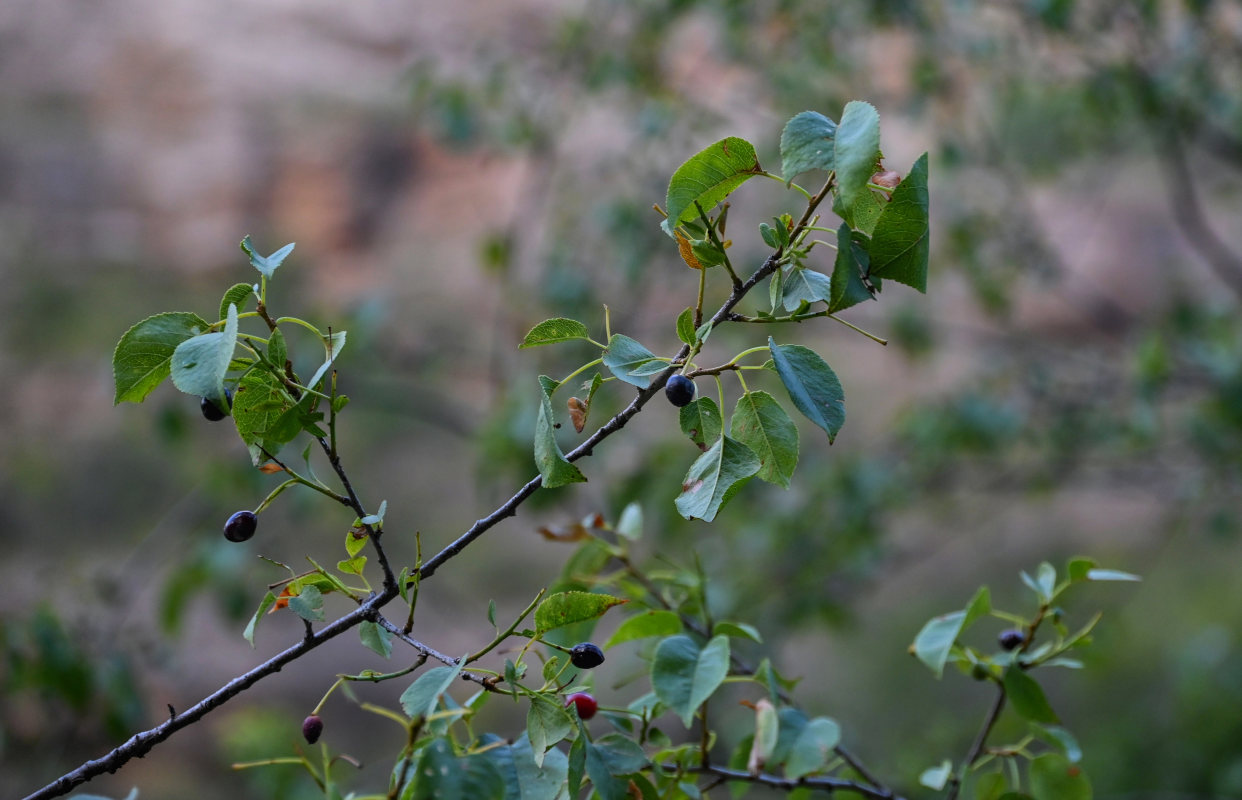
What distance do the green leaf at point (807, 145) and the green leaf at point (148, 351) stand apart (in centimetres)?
25

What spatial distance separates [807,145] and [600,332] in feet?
5.60

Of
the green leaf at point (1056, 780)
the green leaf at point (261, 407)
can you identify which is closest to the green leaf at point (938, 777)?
the green leaf at point (1056, 780)

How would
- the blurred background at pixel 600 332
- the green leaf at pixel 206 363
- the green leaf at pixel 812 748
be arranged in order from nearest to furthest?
the green leaf at pixel 206 363 < the green leaf at pixel 812 748 < the blurred background at pixel 600 332

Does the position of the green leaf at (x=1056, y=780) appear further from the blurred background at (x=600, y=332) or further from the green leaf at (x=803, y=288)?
the blurred background at (x=600, y=332)

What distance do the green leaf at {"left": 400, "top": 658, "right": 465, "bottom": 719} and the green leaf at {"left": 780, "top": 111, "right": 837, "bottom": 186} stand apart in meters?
0.22

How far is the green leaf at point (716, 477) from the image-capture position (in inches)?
14.7

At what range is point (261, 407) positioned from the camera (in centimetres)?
40

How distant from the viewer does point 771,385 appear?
2.45 m

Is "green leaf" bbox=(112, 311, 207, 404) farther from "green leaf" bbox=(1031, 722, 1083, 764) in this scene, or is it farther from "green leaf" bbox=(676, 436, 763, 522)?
"green leaf" bbox=(1031, 722, 1083, 764)

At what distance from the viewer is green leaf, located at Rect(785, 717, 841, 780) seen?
49 centimetres

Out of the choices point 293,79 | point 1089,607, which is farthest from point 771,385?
point 293,79

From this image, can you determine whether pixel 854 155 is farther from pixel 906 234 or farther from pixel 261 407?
pixel 261 407

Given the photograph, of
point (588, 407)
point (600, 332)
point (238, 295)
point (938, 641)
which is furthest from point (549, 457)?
point (600, 332)

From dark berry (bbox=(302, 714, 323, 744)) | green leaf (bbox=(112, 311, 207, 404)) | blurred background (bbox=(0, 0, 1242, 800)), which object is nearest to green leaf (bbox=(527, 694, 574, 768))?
dark berry (bbox=(302, 714, 323, 744))
